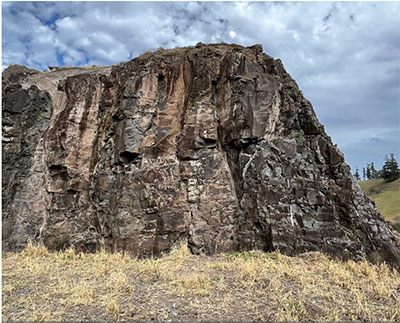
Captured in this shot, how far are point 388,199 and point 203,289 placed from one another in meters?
50.0

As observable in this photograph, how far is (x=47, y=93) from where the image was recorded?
12617 millimetres

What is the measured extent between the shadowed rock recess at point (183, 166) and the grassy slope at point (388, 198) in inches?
904

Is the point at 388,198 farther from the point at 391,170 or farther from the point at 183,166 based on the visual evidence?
the point at 183,166

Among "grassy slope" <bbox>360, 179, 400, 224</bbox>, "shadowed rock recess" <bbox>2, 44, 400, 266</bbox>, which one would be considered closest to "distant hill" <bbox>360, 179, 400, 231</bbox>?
"grassy slope" <bbox>360, 179, 400, 224</bbox>

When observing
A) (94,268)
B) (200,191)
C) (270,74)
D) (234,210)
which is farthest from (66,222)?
(270,74)

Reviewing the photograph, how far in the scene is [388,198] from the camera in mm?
45750

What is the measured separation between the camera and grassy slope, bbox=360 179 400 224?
3506cm

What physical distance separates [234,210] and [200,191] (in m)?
1.45

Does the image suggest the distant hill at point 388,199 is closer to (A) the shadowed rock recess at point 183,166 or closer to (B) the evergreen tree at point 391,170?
(B) the evergreen tree at point 391,170

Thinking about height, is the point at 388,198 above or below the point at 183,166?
below

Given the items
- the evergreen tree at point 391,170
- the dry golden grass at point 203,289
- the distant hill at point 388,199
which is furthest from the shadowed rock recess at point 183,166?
the evergreen tree at point 391,170

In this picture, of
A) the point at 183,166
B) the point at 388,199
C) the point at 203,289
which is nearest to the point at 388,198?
the point at 388,199

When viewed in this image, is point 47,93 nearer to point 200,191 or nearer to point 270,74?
point 200,191

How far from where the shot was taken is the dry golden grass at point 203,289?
5.05m
